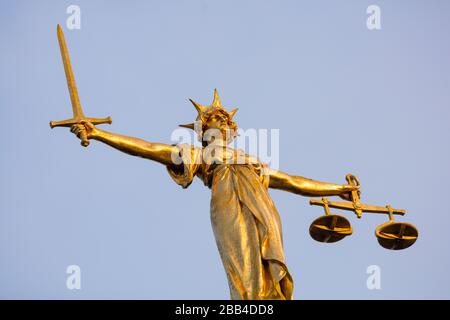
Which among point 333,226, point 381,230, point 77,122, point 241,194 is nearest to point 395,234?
point 381,230

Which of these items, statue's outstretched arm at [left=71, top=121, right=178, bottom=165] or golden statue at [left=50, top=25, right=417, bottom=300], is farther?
statue's outstretched arm at [left=71, top=121, right=178, bottom=165]

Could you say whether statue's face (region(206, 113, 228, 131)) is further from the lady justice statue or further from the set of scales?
the set of scales

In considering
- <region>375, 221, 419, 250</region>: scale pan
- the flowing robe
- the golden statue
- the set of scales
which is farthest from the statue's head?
<region>375, 221, 419, 250</region>: scale pan

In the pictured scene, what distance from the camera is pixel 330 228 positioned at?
18812 mm

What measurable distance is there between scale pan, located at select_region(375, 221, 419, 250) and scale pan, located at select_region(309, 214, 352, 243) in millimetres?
477

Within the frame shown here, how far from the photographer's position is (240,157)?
1892 centimetres

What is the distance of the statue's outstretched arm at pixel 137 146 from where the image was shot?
730 inches

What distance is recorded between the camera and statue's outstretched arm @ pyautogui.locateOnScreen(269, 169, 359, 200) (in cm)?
1956

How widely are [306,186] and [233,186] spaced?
1.87 meters

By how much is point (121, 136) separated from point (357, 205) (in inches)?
138

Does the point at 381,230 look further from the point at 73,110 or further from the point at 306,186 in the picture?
the point at 73,110

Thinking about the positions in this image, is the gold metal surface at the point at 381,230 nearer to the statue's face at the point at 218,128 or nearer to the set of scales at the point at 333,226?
the set of scales at the point at 333,226

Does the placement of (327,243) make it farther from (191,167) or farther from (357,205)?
(191,167)
